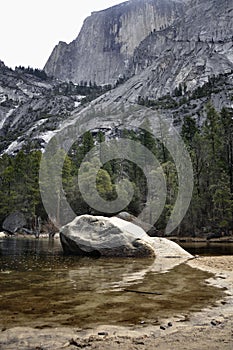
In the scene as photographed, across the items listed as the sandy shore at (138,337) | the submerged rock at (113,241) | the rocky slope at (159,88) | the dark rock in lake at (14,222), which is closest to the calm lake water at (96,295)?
the sandy shore at (138,337)

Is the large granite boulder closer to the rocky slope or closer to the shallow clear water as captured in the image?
the shallow clear water

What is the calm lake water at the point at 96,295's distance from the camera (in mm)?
4992

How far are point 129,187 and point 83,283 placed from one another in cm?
3333

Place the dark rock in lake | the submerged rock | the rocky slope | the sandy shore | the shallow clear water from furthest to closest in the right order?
the rocky slope, the dark rock in lake, the shallow clear water, the submerged rock, the sandy shore

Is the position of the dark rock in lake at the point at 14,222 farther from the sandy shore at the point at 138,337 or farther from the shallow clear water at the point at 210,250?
the sandy shore at the point at 138,337

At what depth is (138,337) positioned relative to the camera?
4.07m

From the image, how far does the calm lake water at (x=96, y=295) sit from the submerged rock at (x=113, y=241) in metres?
3.16

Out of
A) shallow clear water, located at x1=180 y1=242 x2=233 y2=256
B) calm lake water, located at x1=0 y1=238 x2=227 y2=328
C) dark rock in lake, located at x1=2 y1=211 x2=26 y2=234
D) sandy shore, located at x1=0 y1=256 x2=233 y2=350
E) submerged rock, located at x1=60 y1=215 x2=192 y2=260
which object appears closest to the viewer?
sandy shore, located at x1=0 y1=256 x2=233 y2=350

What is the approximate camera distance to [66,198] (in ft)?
142

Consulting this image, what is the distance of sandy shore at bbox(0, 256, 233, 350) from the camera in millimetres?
3777

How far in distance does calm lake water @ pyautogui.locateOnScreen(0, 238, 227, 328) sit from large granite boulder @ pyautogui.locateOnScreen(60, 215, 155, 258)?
3171 millimetres

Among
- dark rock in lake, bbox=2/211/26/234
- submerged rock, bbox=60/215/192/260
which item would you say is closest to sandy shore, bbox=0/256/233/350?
submerged rock, bbox=60/215/192/260

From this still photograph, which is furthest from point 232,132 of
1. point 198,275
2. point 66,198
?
point 198,275

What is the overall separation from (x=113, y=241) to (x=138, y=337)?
9.64 meters
